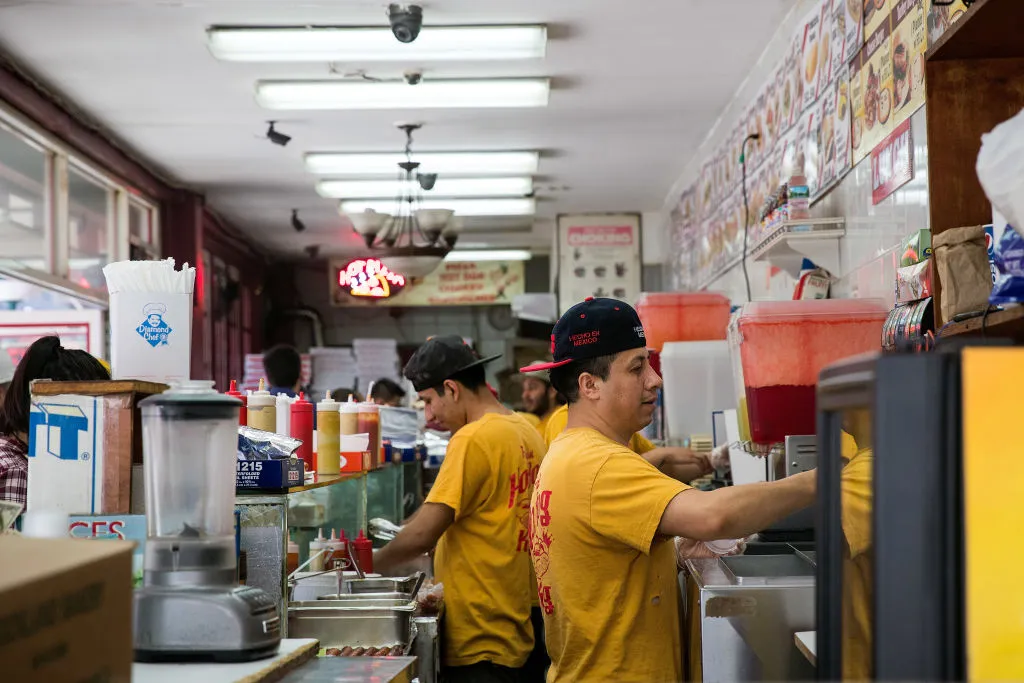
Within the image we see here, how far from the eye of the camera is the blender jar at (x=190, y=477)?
1971 mm

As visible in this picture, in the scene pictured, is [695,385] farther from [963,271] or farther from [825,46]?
[963,271]

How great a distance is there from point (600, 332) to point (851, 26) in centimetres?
239

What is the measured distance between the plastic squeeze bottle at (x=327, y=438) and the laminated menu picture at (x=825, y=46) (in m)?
2.68

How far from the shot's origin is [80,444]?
243cm

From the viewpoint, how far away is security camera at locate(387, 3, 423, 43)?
5172 mm

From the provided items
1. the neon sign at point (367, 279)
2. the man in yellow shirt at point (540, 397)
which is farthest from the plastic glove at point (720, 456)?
the neon sign at point (367, 279)

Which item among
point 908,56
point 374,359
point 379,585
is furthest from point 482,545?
point 374,359

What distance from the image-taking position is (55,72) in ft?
20.6

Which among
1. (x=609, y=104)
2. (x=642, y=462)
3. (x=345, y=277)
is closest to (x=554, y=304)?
(x=345, y=277)

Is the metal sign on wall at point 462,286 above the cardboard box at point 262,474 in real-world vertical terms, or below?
above

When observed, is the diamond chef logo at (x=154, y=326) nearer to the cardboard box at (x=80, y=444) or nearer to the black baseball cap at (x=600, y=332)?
the cardboard box at (x=80, y=444)

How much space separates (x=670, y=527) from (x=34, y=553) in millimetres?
1434

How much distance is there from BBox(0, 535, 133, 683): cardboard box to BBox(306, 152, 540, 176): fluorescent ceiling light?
6863 mm

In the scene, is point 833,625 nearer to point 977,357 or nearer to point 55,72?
point 977,357
